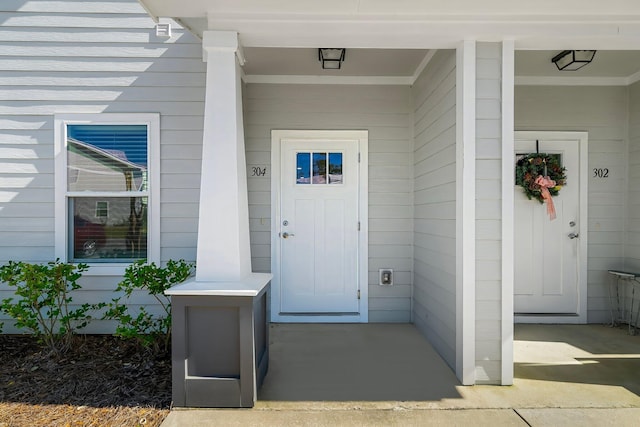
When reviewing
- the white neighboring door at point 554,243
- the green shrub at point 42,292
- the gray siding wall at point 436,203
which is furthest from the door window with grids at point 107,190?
the white neighboring door at point 554,243

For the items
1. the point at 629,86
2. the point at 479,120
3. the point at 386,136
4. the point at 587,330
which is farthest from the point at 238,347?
the point at 629,86

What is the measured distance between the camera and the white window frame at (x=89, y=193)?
377cm

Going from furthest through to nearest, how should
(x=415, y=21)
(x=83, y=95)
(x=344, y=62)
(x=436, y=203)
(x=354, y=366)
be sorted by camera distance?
1. (x=344, y=62)
2. (x=83, y=95)
3. (x=436, y=203)
4. (x=354, y=366)
5. (x=415, y=21)

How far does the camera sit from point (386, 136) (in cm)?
438

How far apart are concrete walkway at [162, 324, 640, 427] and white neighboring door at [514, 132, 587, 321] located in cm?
50

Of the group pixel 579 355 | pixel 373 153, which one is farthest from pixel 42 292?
pixel 579 355

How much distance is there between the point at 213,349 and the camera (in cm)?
250

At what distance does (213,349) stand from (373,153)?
271 centimetres

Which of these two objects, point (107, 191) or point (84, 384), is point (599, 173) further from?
point (84, 384)

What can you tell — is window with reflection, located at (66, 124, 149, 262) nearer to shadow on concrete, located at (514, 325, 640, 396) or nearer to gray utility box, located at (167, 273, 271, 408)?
gray utility box, located at (167, 273, 271, 408)

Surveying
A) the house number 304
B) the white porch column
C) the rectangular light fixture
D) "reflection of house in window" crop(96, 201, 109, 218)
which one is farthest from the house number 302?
"reflection of house in window" crop(96, 201, 109, 218)

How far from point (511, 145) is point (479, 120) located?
0.29m

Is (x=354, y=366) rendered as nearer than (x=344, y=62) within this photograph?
Yes

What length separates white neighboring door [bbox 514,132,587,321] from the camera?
4.33m
